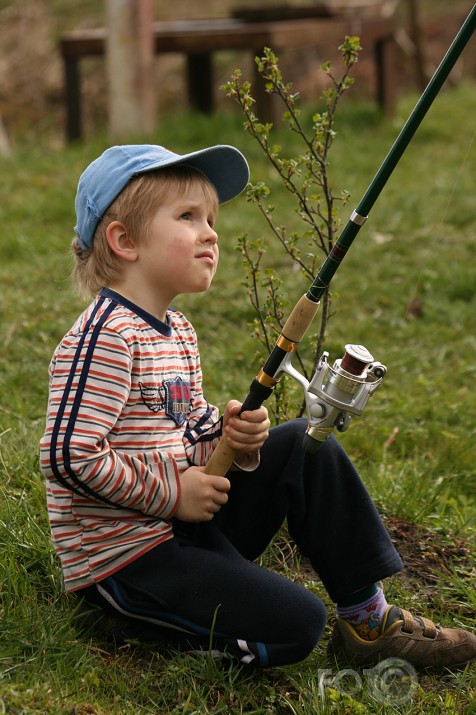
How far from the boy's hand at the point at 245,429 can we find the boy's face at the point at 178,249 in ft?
1.01

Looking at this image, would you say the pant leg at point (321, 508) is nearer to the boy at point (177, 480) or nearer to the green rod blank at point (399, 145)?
the boy at point (177, 480)

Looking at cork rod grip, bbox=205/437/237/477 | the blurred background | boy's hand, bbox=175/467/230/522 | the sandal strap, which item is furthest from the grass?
the blurred background

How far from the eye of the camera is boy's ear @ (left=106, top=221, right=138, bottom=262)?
2.45m

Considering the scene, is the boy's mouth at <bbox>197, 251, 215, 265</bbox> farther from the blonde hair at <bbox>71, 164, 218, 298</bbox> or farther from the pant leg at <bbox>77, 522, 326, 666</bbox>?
the pant leg at <bbox>77, 522, 326, 666</bbox>

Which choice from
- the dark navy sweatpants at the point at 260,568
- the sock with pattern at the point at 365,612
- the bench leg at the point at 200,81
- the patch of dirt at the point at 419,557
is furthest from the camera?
the bench leg at the point at 200,81

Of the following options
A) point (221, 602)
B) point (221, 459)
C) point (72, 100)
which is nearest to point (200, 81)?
point (72, 100)

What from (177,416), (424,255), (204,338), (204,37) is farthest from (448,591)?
(204,37)

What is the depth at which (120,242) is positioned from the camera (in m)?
2.46

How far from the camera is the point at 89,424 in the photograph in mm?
2240

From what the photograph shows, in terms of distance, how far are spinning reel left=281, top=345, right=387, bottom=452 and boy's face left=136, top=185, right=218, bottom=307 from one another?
1.25 ft

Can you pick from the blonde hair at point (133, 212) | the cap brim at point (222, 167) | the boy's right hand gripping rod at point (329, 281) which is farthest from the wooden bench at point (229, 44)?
the boy's right hand gripping rod at point (329, 281)

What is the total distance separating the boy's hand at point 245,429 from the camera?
239 centimetres

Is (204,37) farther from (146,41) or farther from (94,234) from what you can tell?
(94,234)

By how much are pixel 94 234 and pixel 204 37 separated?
18.5 feet
